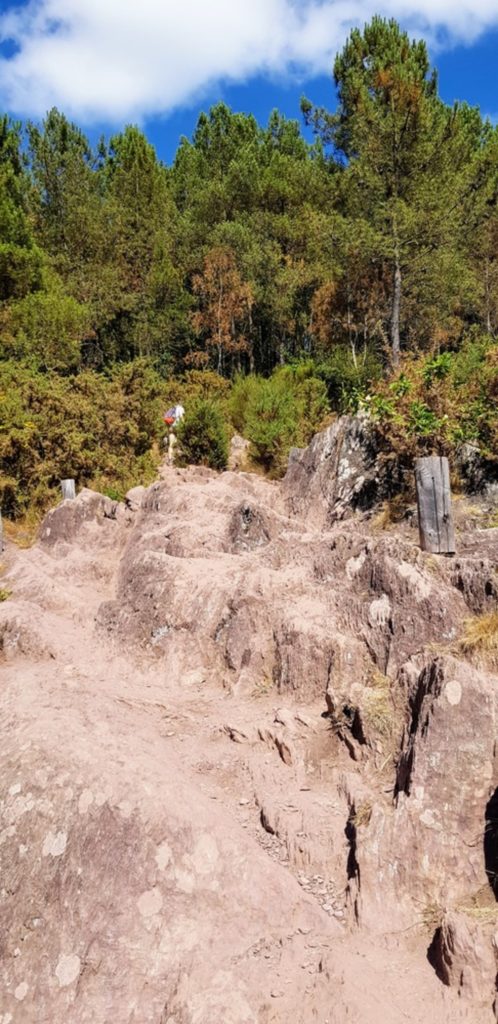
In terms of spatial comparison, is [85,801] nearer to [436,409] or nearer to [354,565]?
[354,565]

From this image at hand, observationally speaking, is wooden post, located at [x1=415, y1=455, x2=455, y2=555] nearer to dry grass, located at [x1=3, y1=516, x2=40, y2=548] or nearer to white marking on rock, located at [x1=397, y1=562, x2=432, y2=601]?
white marking on rock, located at [x1=397, y1=562, x2=432, y2=601]

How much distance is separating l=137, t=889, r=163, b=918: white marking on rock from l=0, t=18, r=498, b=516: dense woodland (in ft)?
21.6

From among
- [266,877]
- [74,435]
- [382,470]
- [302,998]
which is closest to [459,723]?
[266,877]

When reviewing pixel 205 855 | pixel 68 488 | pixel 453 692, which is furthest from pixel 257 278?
pixel 205 855

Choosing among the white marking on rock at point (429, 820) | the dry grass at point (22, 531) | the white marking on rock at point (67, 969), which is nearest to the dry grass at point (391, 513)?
the white marking on rock at point (429, 820)

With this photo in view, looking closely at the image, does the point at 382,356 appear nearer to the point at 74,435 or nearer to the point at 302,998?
the point at 74,435

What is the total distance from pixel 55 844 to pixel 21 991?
608 millimetres

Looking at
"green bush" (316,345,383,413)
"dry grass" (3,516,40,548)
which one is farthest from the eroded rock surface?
"green bush" (316,345,383,413)

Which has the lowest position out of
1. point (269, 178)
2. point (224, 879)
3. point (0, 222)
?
point (224, 879)

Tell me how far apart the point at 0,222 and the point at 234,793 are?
74.9 ft

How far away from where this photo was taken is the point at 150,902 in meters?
3.02

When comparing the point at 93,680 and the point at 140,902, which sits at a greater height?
the point at 93,680

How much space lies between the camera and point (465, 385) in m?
9.17

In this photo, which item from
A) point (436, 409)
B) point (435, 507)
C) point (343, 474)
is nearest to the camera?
point (435, 507)
